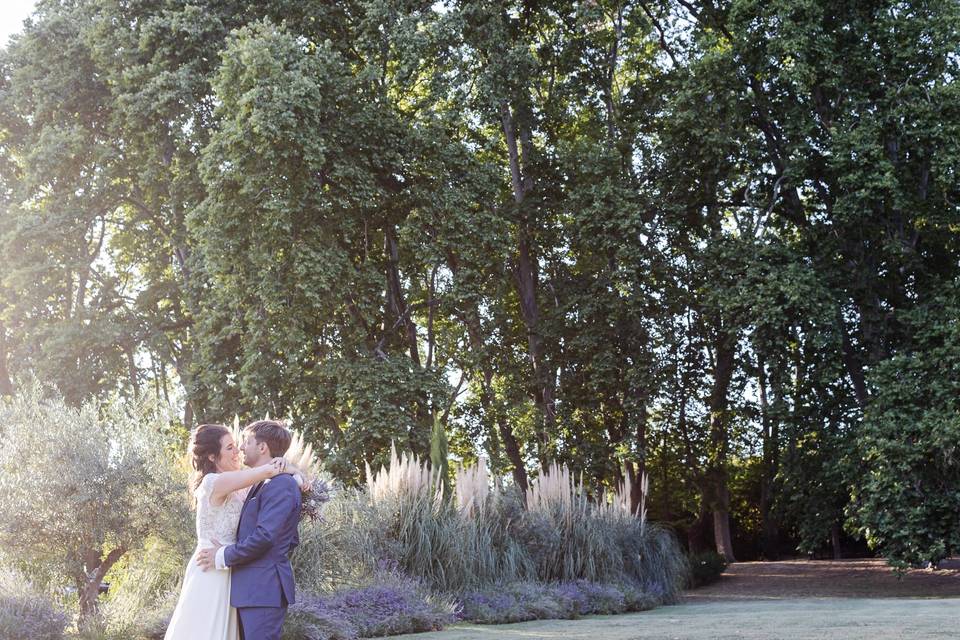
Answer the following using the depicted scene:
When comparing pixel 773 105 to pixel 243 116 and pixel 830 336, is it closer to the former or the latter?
pixel 830 336

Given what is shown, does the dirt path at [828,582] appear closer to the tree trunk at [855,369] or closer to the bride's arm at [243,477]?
the tree trunk at [855,369]

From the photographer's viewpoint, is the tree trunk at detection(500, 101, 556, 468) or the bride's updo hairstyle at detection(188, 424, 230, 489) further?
the tree trunk at detection(500, 101, 556, 468)

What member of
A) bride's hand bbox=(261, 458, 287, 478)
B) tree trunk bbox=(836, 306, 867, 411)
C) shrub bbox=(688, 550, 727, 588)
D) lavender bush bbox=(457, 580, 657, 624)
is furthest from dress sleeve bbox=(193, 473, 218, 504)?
A: tree trunk bbox=(836, 306, 867, 411)

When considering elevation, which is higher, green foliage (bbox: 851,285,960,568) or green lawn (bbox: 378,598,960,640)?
green foliage (bbox: 851,285,960,568)

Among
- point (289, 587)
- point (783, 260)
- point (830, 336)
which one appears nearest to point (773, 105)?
point (783, 260)

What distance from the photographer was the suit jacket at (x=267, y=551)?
4.19 meters

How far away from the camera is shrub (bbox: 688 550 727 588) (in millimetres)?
17688

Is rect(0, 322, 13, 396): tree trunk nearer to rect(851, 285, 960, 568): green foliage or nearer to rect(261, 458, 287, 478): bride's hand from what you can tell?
rect(851, 285, 960, 568): green foliage

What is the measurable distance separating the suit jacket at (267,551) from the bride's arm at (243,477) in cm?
7

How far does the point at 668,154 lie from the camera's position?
18594 millimetres

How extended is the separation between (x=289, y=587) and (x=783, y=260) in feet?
47.0

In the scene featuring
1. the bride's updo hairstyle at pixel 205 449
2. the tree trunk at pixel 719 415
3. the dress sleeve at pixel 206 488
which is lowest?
the dress sleeve at pixel 206 488

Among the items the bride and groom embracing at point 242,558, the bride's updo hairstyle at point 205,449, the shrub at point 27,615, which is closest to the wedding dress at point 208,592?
the bride and groom embracing at point 242,558

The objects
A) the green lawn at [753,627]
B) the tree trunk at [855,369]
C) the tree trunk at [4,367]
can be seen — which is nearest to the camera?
the green lawn at [753,627]
